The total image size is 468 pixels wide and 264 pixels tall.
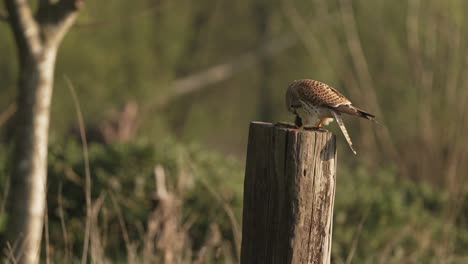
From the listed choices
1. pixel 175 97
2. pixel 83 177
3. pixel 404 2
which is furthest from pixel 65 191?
pixel 404 2

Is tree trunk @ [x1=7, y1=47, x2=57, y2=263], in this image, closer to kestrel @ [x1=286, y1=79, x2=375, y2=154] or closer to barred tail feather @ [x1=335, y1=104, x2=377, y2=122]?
kestrel @ [x1=286, y1=79, x2=375, y2=154]

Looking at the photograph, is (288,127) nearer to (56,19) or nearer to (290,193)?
(290,193)

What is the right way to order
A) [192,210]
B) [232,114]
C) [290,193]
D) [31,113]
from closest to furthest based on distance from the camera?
[290,193] → [31,113] → [192,210] → [232,114]

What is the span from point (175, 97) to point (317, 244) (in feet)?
27.4

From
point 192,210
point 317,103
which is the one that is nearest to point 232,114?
point 192,210

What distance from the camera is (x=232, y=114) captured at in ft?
37.0

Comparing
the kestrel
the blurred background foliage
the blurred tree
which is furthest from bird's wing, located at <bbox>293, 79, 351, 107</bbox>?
the blurred tree

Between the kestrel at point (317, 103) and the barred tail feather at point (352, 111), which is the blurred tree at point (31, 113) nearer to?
the kestrel at point (317, 103)

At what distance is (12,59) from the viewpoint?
28.6 ft

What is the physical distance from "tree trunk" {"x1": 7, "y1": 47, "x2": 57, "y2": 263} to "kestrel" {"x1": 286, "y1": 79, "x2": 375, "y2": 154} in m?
1.62

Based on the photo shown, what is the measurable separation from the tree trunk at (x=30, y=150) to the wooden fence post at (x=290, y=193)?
164cm

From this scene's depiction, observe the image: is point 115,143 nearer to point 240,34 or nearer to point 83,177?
point 83,177

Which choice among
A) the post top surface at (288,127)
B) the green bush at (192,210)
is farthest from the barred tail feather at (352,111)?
the green bush at (192,210)

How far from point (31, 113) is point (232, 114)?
25.2ft
